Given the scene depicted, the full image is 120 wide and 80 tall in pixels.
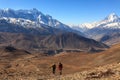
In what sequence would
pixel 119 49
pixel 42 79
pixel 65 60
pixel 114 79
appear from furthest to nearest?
pixel 65 60, pixel 119 49, pixel 42 79, pixel 114 79

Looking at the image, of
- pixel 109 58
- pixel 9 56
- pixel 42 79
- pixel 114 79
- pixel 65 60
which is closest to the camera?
pixel 114 79

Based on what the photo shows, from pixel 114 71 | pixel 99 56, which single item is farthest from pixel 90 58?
pixel 114 71

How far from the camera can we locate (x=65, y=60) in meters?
142

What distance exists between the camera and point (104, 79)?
30484 millimetres

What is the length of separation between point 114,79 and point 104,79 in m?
1.38

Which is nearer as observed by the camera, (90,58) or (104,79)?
(104,79)

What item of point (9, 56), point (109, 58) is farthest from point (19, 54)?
point (109, 58)

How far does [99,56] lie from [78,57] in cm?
1542

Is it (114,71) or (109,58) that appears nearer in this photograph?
(114,71)

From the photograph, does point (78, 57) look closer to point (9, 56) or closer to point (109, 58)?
point (109, 58)

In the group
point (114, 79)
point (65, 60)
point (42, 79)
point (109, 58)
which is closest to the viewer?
point (114, 79)

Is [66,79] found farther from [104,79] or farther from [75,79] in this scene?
[104,79]

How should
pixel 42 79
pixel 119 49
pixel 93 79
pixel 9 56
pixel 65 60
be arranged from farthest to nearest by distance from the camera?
1. pixel 9 56
2. pixel 65 60
3. pixel 119 49
4. pixel 42 79
5. pixel 93 79

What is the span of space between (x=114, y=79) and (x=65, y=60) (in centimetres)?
11294
